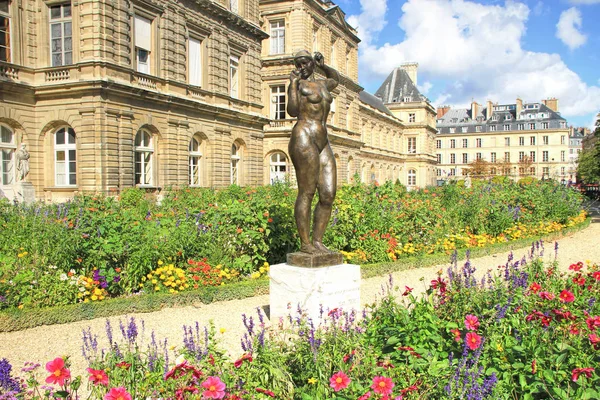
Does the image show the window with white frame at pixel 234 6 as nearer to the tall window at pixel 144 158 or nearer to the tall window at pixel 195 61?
the tall window at pixel 195 61

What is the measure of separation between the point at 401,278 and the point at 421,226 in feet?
7.08

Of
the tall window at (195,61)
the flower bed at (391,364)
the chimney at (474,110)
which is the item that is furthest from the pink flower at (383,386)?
the chimney at (474,110)

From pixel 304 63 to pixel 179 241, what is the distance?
10.3 feet

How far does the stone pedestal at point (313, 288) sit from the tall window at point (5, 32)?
14.3 meters

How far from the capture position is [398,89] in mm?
61594

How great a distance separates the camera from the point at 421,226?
403 inches

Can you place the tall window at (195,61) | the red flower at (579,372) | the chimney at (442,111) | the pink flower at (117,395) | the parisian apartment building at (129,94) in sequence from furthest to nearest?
the chimney at (442,111), the tall window at (195,61), the parisian apartment building at (129,94), the red flower at (579,372), the pink flower at (117,395)

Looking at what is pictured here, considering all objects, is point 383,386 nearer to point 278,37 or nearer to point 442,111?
point 278,37

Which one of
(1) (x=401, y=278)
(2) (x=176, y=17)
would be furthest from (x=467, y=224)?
(2) (x=176, y=17)

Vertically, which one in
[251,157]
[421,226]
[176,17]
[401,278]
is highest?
[176,17]

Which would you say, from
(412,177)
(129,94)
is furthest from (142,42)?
(412,177)

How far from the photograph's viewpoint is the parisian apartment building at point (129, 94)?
15609 mm

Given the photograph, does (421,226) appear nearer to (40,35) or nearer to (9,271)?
(9,271)

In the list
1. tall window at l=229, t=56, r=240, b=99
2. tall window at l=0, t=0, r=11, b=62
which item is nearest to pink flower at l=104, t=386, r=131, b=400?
tall window at l=0, t=0, r=11, b=62
